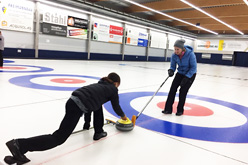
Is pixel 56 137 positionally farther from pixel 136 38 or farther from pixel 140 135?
pixel 136 38

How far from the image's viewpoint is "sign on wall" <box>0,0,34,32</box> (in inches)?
516

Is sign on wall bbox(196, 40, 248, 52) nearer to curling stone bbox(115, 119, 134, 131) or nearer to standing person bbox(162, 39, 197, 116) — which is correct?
standing person bbox(162, 39, 197, 116)

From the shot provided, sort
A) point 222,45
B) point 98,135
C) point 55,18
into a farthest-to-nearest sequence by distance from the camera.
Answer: point 222,45 → point 55,18 → point 98,135

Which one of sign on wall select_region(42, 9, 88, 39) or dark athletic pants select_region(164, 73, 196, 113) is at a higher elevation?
sign on wall select_region(42, 9, 88, 39)

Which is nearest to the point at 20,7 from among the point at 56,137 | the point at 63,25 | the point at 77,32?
the point at 63,25

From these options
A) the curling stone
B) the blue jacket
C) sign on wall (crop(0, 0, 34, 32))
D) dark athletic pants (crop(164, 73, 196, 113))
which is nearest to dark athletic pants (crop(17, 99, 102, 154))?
the curling stone

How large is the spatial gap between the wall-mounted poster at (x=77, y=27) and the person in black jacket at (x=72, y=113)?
15539 mm

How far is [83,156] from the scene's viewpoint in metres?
2.07

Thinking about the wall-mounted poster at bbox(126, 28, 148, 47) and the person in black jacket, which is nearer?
the person in black jacket

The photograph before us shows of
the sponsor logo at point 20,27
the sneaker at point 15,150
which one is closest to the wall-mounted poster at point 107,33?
the sponsor logo at point 20,27

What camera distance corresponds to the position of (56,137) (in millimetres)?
1997

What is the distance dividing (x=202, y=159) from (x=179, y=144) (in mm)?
384

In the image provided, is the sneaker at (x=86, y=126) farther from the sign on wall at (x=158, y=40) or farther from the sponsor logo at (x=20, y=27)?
the sign on wall at (x=158, y=40)

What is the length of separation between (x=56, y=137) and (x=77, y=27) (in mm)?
16349
